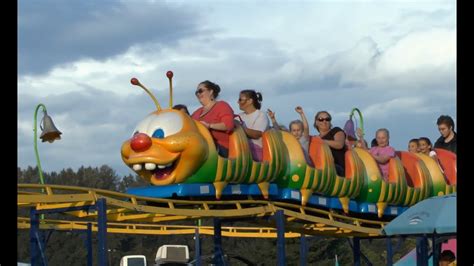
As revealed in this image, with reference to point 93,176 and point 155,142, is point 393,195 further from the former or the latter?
point 93,176

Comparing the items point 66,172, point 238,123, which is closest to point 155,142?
point 238,123

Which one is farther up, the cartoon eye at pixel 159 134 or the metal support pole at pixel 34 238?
the cartoon eye at pixel 159 134

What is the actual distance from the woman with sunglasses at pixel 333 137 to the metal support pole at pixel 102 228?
14.8 ft

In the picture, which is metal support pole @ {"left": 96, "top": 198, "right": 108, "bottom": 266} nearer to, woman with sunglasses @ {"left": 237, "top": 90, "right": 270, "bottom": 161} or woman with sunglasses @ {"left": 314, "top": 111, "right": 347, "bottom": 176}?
woman with sunglasses @ {"left": 237, "top": 90, "right": 270, "bottom": 161}

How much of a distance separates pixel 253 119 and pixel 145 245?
2721 cm

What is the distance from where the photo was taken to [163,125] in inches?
401

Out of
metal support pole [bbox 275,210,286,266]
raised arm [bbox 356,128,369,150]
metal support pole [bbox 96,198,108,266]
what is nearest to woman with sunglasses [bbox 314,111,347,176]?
raised arm [bbox 356,128,369,150]

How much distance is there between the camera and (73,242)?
35.4 meters

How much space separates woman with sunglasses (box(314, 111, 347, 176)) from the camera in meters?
12.8

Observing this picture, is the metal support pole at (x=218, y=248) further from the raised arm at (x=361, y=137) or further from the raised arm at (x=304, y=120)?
the raised arm at (x=361, y=137)

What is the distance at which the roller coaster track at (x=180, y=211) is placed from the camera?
9102 mm

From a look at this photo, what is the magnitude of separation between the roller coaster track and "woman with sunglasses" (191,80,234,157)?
71 cm

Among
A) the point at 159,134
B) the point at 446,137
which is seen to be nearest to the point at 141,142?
the point at 159,134

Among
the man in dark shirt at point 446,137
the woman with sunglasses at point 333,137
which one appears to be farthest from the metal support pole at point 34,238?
the man in dark shirt at point 446,137
